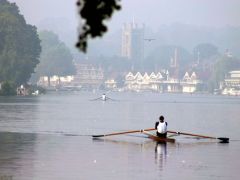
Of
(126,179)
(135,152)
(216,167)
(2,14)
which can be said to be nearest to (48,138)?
(135,152)

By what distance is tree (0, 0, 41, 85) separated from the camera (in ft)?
487

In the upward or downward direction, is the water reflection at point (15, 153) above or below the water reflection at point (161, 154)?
above

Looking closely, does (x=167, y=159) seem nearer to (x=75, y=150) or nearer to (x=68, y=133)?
(x=75, y=150)

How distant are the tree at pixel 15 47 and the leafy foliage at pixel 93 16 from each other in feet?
433

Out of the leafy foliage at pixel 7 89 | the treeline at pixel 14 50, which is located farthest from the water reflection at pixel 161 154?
the treeline at pixel 14 50

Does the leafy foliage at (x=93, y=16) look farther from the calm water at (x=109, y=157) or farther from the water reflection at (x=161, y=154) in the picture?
the water reflection at (x=161, y=154)

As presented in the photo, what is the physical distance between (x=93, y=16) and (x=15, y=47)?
460ft

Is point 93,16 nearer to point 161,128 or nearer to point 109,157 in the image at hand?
point 109,157

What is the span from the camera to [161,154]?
35.0 meters

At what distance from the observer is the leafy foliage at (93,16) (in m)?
14.5

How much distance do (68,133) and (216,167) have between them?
64.1 ft

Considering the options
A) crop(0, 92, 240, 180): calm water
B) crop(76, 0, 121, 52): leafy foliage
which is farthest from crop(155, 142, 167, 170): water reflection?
crop(76, 0, 121, 52): leafy foliage

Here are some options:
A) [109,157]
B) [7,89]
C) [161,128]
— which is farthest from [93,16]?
[7,89]

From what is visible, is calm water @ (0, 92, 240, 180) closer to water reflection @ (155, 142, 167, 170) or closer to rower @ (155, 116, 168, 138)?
water reflection @ (155, 142, 167, 170)
